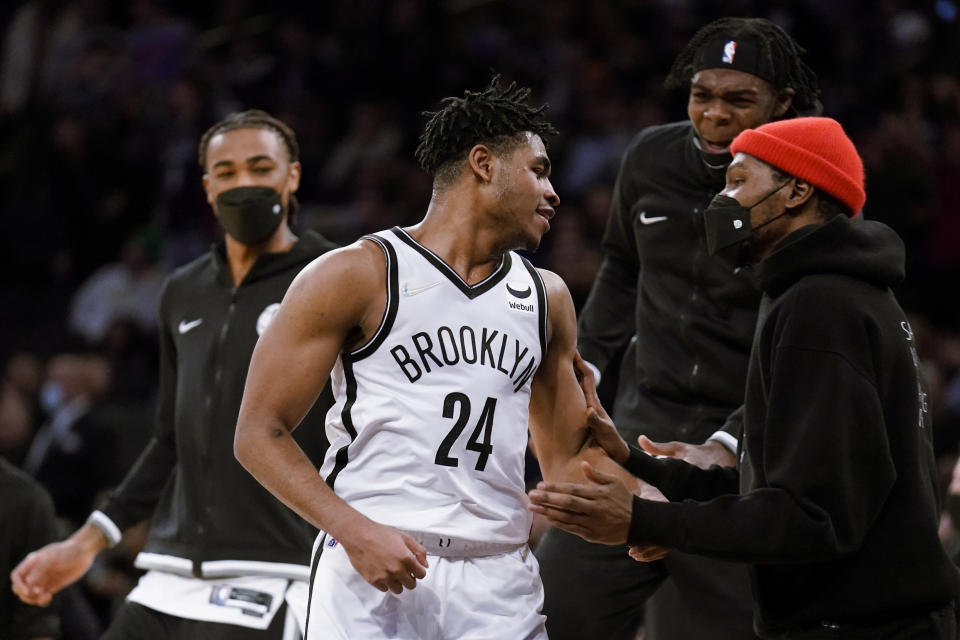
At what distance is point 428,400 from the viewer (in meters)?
3.45

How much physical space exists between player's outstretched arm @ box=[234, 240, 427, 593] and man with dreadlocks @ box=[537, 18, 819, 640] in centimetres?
115

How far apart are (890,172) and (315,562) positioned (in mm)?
5775

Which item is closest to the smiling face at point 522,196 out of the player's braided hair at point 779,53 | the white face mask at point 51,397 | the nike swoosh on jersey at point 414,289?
the nike swoosh on jersey at point 414,289

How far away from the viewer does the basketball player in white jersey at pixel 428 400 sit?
11.1 ft

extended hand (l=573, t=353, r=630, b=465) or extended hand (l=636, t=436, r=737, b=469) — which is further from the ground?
extended hand (l=573, t=353, r=630, b=465)

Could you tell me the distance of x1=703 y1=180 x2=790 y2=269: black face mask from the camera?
342 cm

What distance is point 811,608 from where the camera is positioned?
10.5ft

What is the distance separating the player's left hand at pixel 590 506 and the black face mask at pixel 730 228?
66 centimetres

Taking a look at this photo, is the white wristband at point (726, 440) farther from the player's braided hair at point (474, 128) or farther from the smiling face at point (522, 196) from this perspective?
the player's braided hair at point (474, 128)

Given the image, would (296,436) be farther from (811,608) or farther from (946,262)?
(946,262)

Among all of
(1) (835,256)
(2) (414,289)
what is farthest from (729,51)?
(2) (414,289)

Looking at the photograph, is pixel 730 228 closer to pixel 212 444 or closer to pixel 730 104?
pixel 730 104

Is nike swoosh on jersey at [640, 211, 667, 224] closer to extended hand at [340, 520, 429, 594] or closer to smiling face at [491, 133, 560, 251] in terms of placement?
smiling face at [491, 133, 560, 251]

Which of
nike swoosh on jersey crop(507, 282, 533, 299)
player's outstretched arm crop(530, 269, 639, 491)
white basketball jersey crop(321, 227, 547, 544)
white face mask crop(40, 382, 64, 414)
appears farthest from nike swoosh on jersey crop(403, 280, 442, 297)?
white face mask crop(40, 382, 64, 414)
